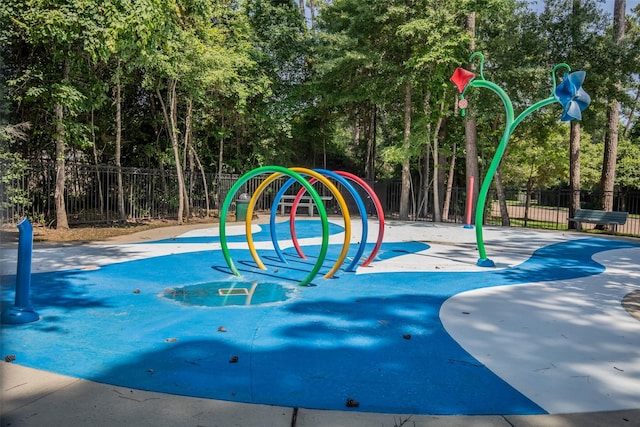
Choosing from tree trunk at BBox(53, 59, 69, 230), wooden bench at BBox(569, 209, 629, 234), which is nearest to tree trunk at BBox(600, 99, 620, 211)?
wooden bench at BBox(569, 209, 629, 234)

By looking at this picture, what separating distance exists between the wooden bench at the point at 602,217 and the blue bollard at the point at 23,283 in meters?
17.3

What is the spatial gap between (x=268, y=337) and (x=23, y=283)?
8.70 ft

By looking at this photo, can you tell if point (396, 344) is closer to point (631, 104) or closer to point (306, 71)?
point (631, 104)

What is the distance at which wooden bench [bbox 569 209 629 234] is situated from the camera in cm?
1596

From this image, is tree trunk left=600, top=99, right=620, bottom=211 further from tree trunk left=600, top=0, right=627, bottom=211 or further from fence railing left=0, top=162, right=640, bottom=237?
fence railing left=0, top=162, right=640, bottom=237

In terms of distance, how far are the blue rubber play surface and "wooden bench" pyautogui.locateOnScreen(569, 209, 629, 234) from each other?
1025 centimetres

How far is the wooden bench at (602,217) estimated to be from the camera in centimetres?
1596

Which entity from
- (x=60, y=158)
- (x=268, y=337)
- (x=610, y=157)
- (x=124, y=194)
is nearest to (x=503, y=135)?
(x=268, y=337)

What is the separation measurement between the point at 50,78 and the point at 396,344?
1210 centimetres

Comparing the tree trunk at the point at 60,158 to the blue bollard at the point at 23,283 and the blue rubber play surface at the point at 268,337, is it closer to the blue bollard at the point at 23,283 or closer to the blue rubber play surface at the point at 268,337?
the blue rubber play surface at the point at 268,337

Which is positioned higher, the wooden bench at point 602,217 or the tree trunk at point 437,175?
the tree trunk at point 437,175

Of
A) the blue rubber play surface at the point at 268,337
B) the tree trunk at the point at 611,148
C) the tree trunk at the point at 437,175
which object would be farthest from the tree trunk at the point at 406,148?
the blue rubber play surface at the point at 268,337

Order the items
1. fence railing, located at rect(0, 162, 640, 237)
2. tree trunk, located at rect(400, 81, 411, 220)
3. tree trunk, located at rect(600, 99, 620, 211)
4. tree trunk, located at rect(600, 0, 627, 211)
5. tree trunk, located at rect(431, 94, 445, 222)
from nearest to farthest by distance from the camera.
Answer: fence railing, located at rect(0, 162, 640, 237)
tree trunk, located at rect(600, 0, 627, 211)
tree trunk, located at rect(600, 99, 620, 211)
tree trunk, located at rect(400, 81, 411, 220)
tree trunk, located at rect(431, 94, 445, 222)

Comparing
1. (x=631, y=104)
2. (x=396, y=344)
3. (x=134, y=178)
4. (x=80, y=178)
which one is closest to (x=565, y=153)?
(x=631, y=104)
